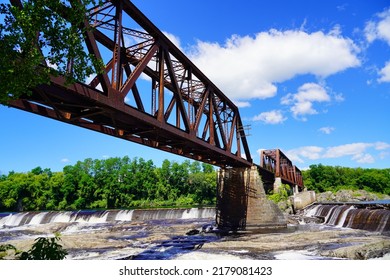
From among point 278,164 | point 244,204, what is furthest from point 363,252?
point 278,164

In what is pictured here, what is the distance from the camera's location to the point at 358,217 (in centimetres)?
3064

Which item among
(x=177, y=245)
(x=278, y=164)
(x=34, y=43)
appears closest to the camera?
(x=34, y=43)

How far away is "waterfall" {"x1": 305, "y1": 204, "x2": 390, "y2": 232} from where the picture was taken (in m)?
27.3

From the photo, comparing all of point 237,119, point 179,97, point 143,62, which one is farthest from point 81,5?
point 237,119

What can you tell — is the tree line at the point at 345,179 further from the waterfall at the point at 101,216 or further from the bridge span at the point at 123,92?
the bridge span at the point at 123,92

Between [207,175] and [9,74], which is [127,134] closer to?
[9,74]

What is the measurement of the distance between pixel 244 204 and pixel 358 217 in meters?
11.6

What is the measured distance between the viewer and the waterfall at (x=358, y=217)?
2728 centimetres

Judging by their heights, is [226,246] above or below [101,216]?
below

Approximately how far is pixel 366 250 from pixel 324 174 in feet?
371

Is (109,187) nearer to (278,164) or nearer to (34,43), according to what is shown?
(278,164)

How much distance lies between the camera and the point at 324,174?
123 meters

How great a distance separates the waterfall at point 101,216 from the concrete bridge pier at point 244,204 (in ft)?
36.6

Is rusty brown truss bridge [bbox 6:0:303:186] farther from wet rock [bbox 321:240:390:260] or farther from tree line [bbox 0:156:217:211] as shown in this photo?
tree line [bbox 0:156:217:211]
